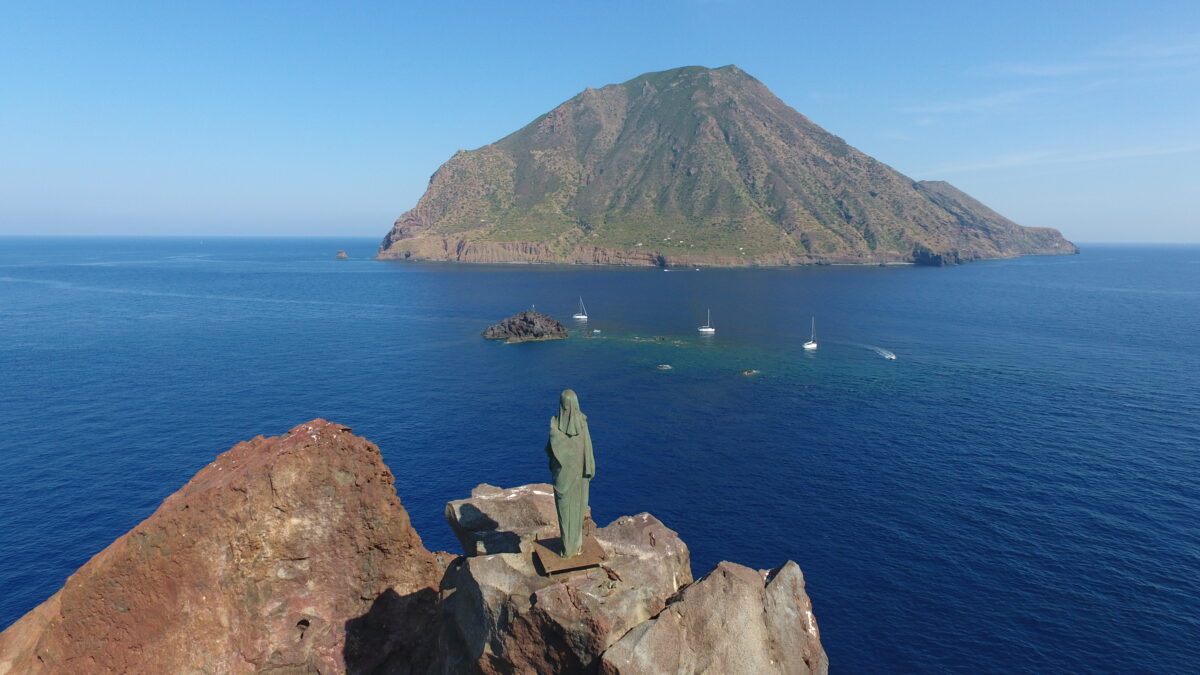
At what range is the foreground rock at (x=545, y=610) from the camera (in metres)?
18.7

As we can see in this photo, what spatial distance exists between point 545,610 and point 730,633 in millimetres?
5906

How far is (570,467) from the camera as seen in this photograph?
21500 mm

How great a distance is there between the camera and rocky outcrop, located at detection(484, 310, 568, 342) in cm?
13362

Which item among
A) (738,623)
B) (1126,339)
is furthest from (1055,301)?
(738,623)

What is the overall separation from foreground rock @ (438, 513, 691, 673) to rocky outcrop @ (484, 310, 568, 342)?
11175 cm

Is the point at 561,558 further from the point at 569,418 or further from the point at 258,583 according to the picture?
the point at 258,583

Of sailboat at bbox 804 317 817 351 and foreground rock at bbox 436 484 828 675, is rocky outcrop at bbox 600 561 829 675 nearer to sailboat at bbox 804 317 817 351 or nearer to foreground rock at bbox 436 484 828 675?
foreground rock at bbox 436 484 828 675

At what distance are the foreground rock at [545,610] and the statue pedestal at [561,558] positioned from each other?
0.79 ft

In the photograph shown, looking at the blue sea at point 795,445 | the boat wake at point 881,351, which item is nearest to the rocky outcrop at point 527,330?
the blue sea at point 795,445

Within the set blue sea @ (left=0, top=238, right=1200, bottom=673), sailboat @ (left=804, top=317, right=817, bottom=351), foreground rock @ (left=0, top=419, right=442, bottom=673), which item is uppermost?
foreground rock @ (left=0, top=419, right=442, bottom=673)

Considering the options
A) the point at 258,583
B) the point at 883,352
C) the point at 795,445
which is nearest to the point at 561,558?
the point at 258,583

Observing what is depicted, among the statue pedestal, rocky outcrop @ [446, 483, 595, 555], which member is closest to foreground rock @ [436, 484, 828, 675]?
the statue pedestal

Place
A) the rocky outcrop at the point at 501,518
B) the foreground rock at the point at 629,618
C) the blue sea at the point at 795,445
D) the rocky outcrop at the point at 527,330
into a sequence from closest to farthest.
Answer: the foreground rock at the point at 629,618 < the rocky outcrop at the point at 501,518 < the blue sea at the point at 795,445 < the rocky outcrop at the point at 527,330

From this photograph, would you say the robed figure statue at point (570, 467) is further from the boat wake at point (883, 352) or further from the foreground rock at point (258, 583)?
the boat wake at point (883, 352)
